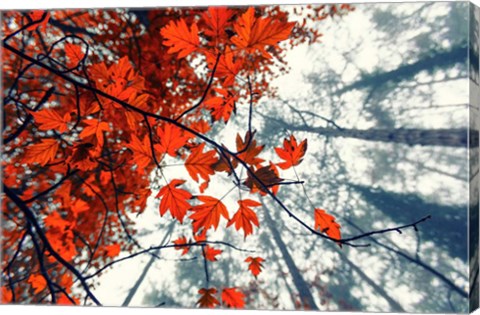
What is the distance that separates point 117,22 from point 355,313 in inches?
54.8

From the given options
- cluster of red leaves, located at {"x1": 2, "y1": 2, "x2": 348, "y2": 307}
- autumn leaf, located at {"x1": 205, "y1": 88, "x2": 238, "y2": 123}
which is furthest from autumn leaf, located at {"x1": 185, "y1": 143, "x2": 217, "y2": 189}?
autumn leaf, located at {"x1": 205, "y1": 88, "x2": 238, "y2": 123}

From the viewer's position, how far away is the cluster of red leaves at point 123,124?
2.15 metres

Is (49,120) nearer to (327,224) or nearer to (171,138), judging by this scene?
(171,138)

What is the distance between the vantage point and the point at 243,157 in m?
2.14

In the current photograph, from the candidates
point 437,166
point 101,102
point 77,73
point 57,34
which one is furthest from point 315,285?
point 57,34

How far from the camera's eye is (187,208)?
2.17 metres

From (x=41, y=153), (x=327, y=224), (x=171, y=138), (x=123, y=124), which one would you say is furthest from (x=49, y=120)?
(x=327, y=224)

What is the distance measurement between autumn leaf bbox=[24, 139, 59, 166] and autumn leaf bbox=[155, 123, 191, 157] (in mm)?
428

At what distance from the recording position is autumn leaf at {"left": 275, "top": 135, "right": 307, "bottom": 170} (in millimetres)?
2115

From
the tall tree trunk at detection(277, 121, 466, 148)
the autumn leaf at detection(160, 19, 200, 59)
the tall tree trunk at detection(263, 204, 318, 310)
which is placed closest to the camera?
the tall tree trunk at detection(277, 121, 466, 148)

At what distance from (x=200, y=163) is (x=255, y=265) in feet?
1.39

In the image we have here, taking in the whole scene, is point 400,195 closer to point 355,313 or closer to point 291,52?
point 355,313

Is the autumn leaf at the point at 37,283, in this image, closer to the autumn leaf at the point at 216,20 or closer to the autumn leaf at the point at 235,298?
the autumn leaf at the point at 235,298

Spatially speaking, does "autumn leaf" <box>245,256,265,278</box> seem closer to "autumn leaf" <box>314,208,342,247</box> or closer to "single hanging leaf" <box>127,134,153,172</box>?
"autumn leaf" <box>314,208,342,247</box>
